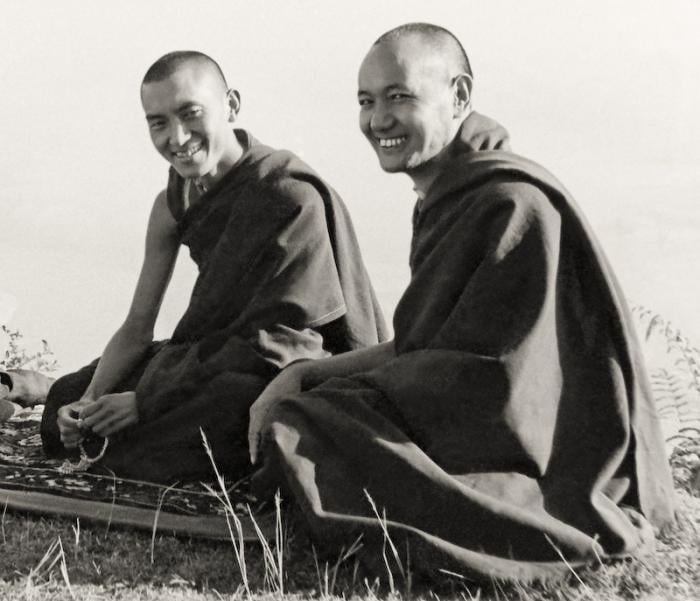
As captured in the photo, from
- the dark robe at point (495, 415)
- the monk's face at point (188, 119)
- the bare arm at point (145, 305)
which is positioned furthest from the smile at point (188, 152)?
the dark robe at point (495, 415)

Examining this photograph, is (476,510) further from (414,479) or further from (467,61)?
(467,61)

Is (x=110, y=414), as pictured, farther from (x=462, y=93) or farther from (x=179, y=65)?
(x=462, y=93)

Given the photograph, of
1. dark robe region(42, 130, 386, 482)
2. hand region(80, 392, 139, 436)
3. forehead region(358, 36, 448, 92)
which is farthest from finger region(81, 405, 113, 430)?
forehead region(358, 36, 448, 92)

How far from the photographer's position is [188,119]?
19.7ft

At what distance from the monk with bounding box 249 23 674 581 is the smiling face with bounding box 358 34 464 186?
0.04 feet

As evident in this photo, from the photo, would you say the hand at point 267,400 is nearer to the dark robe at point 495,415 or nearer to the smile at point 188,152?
the dark robe at point 495,415

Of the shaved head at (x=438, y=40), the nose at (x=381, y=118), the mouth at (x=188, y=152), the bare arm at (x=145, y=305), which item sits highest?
→ the shaved head at (x=438, y=40)

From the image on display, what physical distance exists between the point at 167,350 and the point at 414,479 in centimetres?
240

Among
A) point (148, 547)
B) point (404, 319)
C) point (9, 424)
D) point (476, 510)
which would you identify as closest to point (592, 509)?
point (476, 510)

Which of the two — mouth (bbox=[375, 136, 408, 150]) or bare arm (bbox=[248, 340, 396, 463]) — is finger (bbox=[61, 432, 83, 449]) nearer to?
bare arm (bbox=[248, 340, 396, 463])

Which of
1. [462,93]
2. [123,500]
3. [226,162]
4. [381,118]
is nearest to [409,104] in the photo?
[381,118]

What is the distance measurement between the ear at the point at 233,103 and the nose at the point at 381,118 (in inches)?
65.3

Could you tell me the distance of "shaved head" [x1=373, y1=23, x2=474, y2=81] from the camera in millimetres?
4867

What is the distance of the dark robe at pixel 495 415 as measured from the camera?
4.11 m
